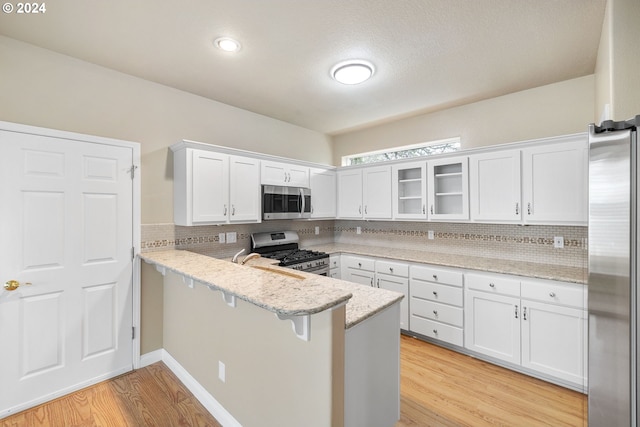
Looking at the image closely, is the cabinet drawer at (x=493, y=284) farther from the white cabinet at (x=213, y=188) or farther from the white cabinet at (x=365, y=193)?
the white cabinet at (x=213, y=188)

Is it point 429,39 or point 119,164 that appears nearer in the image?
point 429,39

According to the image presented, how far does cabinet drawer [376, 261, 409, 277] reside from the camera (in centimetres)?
338

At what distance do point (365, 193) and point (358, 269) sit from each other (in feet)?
3.69

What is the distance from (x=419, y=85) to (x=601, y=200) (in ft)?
7.70

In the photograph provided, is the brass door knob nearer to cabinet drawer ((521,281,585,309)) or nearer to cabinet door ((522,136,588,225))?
cabinet drawer ((521,281,585,309))

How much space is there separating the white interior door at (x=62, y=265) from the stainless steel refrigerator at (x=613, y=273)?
3.30m

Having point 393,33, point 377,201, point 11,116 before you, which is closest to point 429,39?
point 393,33

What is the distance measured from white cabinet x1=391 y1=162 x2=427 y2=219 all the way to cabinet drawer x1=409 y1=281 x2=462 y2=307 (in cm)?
87

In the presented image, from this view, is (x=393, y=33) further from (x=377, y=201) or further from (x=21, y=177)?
(x=21, y=177)

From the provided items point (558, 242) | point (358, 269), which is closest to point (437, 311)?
point (358, 269)

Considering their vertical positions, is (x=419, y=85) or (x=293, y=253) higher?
(x=419, y=85)

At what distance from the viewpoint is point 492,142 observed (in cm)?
331

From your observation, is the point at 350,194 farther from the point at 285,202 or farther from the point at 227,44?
the point at 227,44

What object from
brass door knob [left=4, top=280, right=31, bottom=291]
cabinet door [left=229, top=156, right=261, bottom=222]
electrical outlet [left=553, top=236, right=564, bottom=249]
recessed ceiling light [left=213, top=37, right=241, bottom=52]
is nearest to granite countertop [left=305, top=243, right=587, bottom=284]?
electrical outlet [left=553, top=236, right=564, bottom=249]
